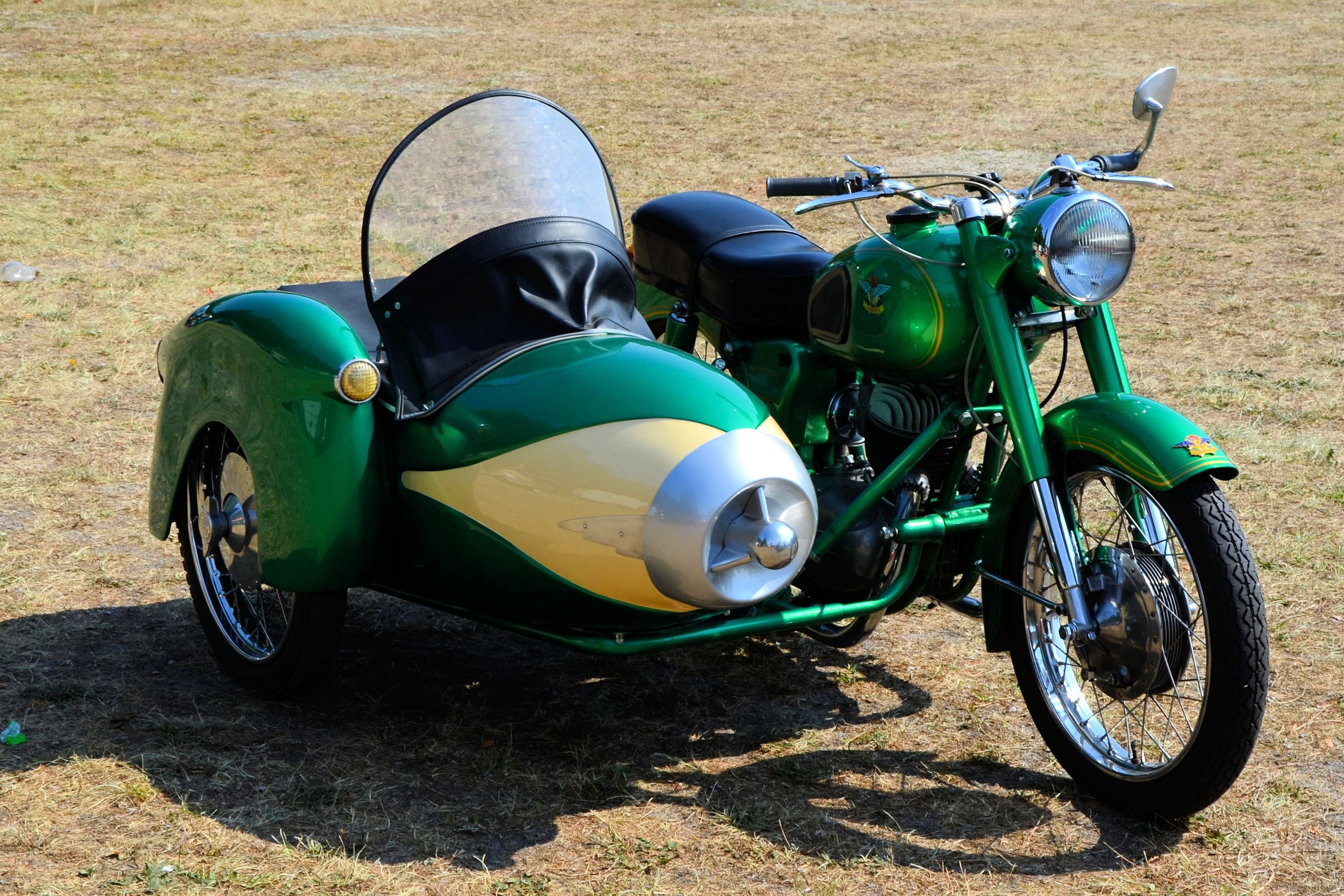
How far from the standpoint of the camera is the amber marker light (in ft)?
11.3

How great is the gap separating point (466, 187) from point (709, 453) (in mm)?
1171

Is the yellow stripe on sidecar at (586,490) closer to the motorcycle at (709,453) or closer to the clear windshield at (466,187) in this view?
the motorcycle at (709,453)

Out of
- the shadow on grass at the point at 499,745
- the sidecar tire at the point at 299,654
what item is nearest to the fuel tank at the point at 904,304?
the shadow on grass at the point at 499,745

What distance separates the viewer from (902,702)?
4.02 m

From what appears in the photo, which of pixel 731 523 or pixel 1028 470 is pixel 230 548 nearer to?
pixel 731 523

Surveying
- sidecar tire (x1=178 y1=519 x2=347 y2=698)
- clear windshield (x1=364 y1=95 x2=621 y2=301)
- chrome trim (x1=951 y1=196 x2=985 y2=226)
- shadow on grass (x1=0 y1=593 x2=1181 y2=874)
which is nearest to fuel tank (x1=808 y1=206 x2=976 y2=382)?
chrome trim (x1=951 y1=196 x2=985 y2=226)

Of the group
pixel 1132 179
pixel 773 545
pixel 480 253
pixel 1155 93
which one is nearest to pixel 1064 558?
pixel 773 545

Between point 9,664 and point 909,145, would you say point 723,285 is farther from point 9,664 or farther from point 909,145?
point 909,145

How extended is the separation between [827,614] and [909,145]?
10.5 m

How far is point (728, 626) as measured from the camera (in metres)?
3.34

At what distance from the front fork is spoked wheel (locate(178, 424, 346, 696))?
1773 mm

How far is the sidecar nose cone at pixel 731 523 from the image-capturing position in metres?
3.09

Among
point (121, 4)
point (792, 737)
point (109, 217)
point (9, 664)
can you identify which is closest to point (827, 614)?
point (792, 737)

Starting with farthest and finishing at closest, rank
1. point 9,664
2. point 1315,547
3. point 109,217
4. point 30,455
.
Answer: point 109,217, point 30,455, point 1315,547, point 9,664
